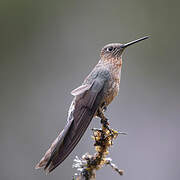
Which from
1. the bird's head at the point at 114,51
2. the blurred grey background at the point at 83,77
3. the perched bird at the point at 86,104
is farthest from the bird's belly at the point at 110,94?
the blurred grey background at the point at 83,77

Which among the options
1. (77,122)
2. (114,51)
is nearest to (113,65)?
(114,51)

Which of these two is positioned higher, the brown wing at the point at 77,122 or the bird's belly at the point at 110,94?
the bird's belly at the point at 110,94

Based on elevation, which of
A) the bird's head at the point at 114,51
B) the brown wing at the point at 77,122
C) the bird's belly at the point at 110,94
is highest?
the bird's head at the point at 114,51

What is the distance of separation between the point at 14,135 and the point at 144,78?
2.42m

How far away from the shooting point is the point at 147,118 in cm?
599

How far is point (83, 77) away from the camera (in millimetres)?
6336

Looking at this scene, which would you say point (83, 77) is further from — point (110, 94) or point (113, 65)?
point (110, 94)

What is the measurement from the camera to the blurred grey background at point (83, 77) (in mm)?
5520

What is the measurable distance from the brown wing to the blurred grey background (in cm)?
164

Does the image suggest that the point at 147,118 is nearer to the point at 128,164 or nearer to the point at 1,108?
the point at 128,164

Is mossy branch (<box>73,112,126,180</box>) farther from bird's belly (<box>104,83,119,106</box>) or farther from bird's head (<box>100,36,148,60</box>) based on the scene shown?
bird's head (<box>100,36,148,60</box>)

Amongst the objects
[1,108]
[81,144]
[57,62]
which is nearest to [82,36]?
[57,62]

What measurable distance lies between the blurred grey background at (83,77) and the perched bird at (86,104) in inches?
53.1

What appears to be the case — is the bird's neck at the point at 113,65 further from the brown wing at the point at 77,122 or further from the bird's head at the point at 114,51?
the brown wing at the point at 77,122
